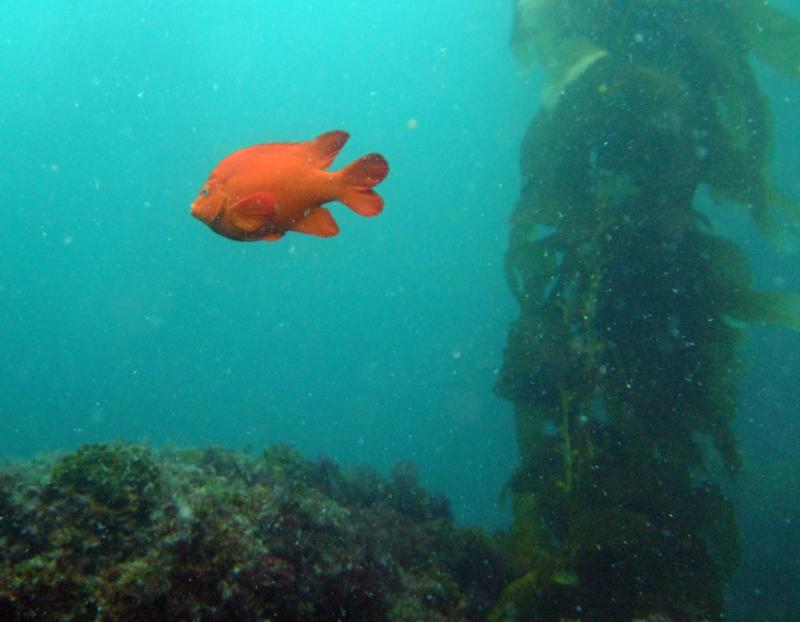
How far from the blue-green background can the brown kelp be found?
51.7 metres

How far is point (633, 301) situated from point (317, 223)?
405cm

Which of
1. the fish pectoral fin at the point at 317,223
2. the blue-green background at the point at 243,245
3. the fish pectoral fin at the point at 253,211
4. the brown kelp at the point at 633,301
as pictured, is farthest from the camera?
the blue-green background at the point at 243,245

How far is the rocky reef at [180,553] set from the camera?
7.14ft

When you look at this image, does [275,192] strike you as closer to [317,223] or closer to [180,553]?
[317,223]

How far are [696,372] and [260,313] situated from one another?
76.9 metres

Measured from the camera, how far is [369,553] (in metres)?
3.30

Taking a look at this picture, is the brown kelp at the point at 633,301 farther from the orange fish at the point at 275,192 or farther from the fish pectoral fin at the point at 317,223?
the orange fish at the point at 275,192

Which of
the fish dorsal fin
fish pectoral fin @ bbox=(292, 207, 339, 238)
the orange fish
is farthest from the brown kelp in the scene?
the fish dorsal fin

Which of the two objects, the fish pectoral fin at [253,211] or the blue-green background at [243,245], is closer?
the fish pectoral fin at [253,211]

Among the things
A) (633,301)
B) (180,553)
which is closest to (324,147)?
(180,553)

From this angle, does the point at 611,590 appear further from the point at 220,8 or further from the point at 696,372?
the point at 220,8

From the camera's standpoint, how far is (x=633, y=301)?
205 inches

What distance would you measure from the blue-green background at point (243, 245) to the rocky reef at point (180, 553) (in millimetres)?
54013

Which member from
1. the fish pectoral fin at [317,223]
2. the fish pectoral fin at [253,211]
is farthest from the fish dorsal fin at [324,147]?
the fish pectoral fin at [253,211]
